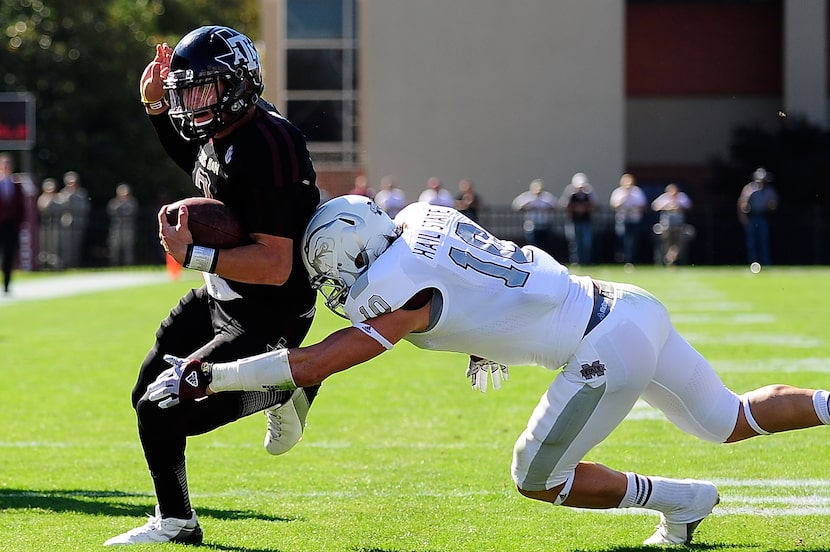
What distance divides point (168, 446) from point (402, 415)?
328cm

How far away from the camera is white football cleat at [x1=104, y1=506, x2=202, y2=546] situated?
439 centimetres

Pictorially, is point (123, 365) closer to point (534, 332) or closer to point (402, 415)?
point (402, 415)

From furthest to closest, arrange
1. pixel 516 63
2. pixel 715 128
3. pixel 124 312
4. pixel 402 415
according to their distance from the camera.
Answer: pixel 715 128, pixel 516 63, pixel 124 312, pixel 402 415

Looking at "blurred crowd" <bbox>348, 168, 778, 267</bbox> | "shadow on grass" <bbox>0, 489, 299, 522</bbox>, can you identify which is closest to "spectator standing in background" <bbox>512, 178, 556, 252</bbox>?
"blurred crowd" <bbox>348, 168, 778, 267</bbox>

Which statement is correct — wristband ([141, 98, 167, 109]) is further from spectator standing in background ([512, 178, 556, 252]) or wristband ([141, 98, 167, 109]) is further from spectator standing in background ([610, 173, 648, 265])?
spectator standing in background ([610, 173, 648, 265])

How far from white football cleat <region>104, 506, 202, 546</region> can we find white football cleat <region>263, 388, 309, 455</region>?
1.74 feet

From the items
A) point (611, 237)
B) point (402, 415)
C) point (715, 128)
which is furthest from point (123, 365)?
point (715, 128)

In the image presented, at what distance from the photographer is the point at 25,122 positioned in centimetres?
2166

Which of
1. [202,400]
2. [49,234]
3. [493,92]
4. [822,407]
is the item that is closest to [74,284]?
[49,234]

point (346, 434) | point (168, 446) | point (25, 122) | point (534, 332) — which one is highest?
point (25, 122)

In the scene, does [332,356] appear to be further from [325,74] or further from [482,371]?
[325,74]

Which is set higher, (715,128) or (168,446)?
(715,128)

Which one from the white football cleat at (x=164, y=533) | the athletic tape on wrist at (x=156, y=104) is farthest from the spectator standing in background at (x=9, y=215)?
the white football cleat at (x=164, y=533)

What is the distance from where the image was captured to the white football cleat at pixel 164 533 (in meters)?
4.39
